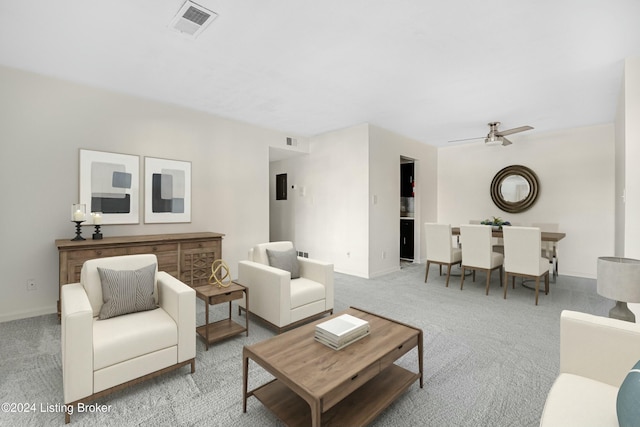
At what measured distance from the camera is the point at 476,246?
434cm

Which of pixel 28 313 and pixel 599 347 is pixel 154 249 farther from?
pixel 599 347

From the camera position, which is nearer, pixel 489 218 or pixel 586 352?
pixel 586 352

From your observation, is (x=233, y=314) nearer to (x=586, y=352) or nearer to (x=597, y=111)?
(x=586, y=352)

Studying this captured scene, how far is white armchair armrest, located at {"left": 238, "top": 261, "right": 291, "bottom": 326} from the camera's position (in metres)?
2.74

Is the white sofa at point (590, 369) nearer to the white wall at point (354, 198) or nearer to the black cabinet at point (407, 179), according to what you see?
the white wall at point (354, 198)

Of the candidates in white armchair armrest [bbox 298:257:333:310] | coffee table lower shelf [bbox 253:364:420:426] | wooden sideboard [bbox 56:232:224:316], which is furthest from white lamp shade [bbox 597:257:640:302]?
wooden sideboard [bbox 56:232:224:316]

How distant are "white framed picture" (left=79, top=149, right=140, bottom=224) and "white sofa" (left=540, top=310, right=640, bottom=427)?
4.33 meters

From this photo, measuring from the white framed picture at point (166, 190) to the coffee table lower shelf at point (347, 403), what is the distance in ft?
10.1

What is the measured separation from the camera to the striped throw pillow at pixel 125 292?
2.14 metres

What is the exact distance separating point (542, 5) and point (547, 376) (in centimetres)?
264

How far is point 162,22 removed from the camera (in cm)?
231

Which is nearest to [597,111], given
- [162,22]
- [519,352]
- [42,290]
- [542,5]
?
[542,5]

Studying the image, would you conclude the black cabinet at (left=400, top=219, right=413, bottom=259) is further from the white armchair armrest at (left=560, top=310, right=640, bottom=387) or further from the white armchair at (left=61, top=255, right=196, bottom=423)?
the white armchair at (left=61, top=255, right=196, bottom=423)

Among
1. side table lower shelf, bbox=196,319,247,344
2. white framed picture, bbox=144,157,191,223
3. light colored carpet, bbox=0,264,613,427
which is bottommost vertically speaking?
light colored carpet, bbox=0,264,613,427
